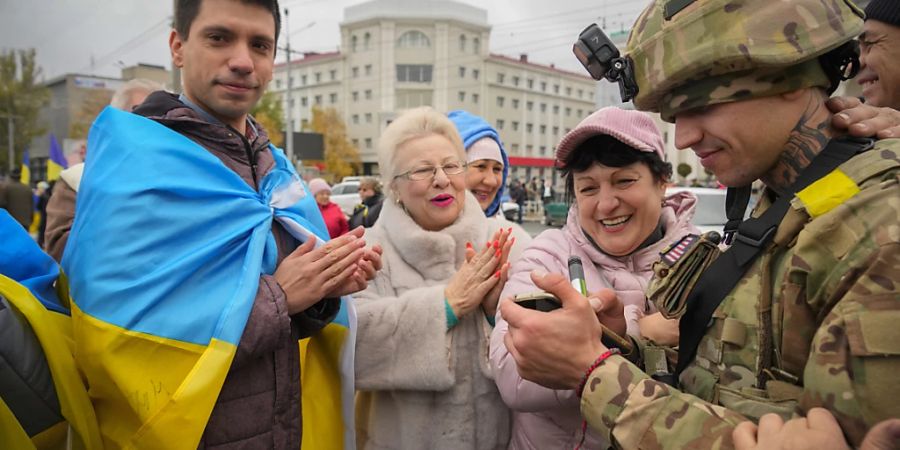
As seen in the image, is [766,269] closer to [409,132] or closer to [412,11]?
[409,132]

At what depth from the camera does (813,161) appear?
1094 millimetres

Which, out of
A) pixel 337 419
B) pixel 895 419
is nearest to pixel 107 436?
pixel 337 419

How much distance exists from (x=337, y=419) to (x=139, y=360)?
2.72 feet

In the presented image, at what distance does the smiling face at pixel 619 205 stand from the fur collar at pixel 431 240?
2.02 feet

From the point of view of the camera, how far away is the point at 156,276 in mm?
1507

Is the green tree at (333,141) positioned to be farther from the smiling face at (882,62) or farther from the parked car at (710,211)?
the smiling face at (882,62)

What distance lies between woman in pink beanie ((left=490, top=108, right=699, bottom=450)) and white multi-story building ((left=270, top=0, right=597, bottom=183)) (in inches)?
1871

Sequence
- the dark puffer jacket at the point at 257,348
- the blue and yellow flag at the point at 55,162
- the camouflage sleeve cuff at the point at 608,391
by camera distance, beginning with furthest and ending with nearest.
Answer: the blue and yellow flag at the point at 55,162, the dark puffer jacket at the point at 257,348, the camouflage sleeve cuff at the point at 608,391

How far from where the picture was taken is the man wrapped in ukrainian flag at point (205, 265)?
1495mm

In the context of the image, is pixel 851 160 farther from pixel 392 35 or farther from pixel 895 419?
pixel 392 35

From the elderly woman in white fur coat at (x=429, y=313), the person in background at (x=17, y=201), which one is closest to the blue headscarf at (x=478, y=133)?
the elderly woman in white fur coat at (x=429, y=313)

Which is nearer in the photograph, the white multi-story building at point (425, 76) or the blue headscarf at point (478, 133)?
the blue headscarf at point (478, 133)

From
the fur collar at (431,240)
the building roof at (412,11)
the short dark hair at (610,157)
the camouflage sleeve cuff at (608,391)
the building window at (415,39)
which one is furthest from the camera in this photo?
the building window at (415,39)

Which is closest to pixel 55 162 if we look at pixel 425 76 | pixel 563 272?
pixel 563 272
